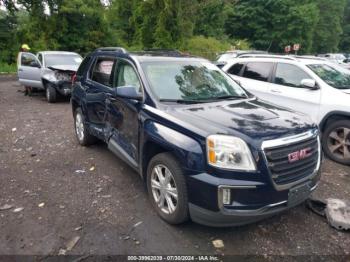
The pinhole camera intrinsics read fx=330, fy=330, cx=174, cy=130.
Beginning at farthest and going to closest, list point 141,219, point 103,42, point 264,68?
point 103,42, point 264,68, point 141,219

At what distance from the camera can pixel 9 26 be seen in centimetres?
2519

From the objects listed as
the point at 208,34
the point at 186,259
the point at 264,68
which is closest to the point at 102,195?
the point at 186,259

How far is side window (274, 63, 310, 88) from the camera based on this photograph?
20.8ft

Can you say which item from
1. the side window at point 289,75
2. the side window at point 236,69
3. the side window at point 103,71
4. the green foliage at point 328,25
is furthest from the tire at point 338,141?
the green foliage at point 328,25

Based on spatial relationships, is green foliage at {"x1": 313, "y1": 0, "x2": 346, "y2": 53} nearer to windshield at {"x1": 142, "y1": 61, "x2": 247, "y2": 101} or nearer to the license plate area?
windshield at {"x1": 142, "y1": 61, "x2": 247, "y2": 101}

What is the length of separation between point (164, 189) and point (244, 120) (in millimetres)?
1137

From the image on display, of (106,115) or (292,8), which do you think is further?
(292,8)

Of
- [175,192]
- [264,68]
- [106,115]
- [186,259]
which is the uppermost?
[264,68]

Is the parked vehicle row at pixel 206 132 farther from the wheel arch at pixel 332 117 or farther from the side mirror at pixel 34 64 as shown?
the side mirror at pixel 34 64

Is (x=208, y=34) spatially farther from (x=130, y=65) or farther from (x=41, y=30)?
(x=130, y=65)

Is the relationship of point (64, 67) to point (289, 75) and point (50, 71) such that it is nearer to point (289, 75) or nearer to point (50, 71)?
point (50, 71)

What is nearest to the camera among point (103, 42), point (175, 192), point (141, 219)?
point (175, 192)

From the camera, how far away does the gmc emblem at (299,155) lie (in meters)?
3.22

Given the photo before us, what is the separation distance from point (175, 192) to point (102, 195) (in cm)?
137
